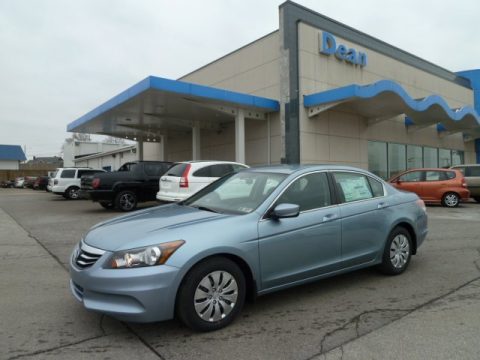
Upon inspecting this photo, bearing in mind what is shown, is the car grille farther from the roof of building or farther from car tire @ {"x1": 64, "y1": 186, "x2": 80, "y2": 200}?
the roof of building

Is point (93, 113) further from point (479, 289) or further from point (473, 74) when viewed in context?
point (473, 74)

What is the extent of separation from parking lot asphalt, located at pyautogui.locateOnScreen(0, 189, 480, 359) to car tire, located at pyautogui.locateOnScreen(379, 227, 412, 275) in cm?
13

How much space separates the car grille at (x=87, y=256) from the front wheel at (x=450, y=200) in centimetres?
1433

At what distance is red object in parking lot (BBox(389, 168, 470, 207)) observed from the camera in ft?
48.1

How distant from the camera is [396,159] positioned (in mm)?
22828

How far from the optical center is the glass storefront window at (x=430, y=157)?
2502cm

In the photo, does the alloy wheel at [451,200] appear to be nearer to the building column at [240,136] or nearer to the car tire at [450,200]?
the car tire at [450,200]

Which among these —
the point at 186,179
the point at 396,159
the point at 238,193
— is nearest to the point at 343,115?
the point at 396,159

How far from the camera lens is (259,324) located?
3738mm

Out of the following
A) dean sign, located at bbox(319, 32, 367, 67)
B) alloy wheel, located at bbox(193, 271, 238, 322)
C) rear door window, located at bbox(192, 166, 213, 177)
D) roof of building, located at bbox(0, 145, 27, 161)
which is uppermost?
dean sign, located at bbox(319, 32, 367, 67)

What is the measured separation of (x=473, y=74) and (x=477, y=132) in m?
5.50

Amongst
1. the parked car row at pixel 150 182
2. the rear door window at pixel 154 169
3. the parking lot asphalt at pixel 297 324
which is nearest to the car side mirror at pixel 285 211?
the parking lot asphalt at pixel 297 324

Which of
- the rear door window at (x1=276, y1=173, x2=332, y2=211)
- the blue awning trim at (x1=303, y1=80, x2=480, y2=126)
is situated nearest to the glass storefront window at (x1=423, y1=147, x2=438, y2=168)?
the blue awning trim at (x1=303, y1=80, x2=480, y2=126)

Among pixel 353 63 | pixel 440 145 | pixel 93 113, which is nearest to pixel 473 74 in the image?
pixel 440 145
